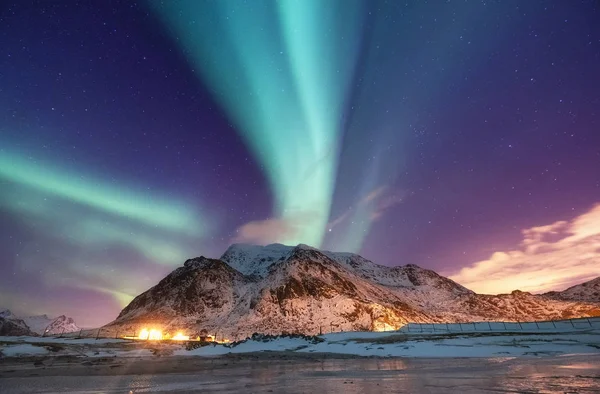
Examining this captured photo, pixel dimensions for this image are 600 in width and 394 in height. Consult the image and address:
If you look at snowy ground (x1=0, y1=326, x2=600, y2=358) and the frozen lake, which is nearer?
the frozen lake

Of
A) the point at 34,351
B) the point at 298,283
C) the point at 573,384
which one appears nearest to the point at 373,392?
the point at 573,384

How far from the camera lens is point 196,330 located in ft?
555

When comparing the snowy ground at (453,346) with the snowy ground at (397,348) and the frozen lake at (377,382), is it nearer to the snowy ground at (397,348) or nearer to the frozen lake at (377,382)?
the snowy ground at (397,348)

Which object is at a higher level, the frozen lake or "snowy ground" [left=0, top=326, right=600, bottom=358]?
"snowy ground" [left=0, top=326, right=600, bottom=358]

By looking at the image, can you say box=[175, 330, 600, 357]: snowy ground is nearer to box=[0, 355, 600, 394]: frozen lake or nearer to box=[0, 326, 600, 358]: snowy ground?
box=[0, 326, 600, 358]: snowy ground

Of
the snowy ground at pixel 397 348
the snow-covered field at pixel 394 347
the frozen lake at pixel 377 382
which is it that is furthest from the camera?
the snow-covered field at pixel 394 347

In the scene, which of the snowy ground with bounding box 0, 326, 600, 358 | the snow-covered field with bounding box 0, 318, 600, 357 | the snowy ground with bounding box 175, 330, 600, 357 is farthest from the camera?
the snow-covered field with bounding box 0, 318, 600, 357

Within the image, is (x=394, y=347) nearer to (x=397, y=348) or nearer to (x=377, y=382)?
(x=397, y=348)

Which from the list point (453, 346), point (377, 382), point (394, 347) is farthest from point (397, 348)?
point (377, 382)

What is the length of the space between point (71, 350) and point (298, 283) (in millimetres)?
154471

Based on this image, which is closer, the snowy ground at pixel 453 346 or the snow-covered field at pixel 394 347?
the snowy ground at pixel 453 346

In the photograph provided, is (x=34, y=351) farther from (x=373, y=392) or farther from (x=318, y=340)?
(x=373, y=392)

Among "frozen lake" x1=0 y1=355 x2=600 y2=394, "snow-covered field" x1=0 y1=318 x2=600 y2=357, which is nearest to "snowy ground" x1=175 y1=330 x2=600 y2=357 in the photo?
"snow-covered field" x1=0 y1=318 x2=600 y2=357

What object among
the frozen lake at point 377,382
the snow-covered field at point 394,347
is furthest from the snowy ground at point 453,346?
the frozen lake at point 377,382
